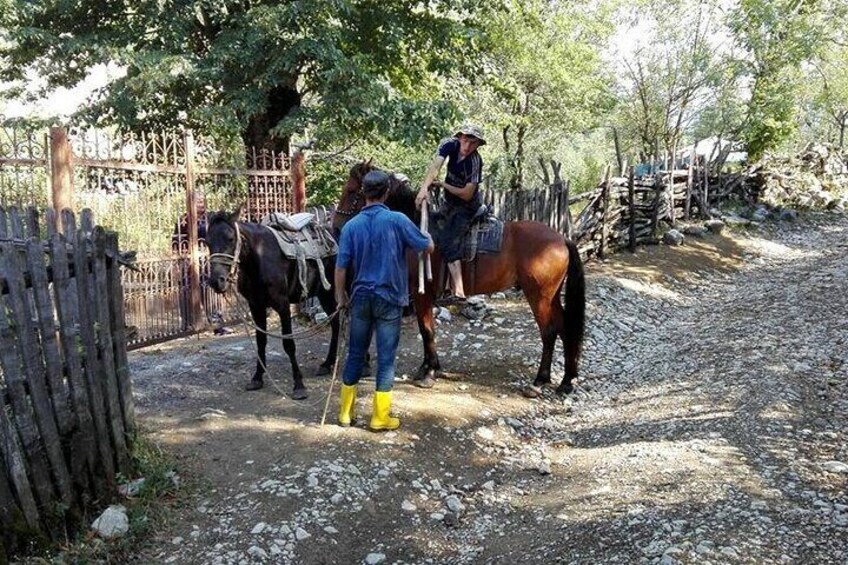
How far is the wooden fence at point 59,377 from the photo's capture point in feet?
11.3

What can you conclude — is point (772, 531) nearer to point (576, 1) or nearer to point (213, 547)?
point (213, 547)

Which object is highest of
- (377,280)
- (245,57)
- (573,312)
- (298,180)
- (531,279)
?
(245,57)

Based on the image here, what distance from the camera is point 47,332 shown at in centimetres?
367

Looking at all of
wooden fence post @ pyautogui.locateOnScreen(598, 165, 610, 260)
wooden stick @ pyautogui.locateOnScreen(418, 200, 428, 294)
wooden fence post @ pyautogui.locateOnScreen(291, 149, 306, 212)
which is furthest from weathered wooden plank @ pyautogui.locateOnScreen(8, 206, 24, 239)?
wooden fence post @ pyautogui.locateOnScreen(598, 165, 610, 260)

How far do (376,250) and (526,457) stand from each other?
6.98 feet

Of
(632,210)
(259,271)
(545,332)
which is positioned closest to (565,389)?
(545,332)

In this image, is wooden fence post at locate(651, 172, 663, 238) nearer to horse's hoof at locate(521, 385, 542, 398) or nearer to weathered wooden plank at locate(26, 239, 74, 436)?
horse's hoof at locate(521, 385, 542, 398)

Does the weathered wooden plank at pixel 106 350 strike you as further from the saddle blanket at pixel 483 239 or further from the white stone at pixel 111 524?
the saddle blanket at pixel 483 239

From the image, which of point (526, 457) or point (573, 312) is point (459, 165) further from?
point (526, 457)

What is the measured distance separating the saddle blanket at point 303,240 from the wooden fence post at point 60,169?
2274 millimetres

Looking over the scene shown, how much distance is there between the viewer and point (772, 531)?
3.51 meters

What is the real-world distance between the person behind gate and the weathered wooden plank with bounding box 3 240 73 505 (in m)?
3.62

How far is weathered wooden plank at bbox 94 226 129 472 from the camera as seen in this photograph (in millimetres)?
4141

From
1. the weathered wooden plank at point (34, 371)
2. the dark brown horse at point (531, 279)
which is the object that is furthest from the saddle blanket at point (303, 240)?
the weathered wooden plank at point (34, 371)
